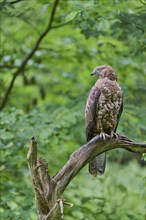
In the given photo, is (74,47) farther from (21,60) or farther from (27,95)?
(27,95)

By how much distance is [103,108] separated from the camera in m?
3.62

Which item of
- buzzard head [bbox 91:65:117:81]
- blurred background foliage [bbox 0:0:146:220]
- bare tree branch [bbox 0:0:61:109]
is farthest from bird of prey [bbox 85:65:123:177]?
bare tree branch [bbox 0:0:61:109]

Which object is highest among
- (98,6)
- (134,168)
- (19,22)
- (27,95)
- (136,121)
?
(98,6)

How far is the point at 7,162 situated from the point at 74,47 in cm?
165

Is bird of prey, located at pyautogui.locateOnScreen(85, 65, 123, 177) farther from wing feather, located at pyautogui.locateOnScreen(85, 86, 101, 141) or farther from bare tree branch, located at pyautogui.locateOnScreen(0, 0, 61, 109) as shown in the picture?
bare tree branch, located at pyautogui.locateOnScreen(0, 0, 61, 109)

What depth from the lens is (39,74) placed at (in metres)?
6.75

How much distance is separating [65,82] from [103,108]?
8.19 feet

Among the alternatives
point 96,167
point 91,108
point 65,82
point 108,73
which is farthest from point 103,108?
point 65,82

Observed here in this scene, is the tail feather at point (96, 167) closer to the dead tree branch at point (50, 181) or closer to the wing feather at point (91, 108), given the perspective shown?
the wing feather at point (91, 108)

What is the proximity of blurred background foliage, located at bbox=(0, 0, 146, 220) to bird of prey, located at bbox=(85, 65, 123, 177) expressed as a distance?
591 mm

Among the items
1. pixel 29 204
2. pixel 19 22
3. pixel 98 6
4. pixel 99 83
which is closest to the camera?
pixel 99 83

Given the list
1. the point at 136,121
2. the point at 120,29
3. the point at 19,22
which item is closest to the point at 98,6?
the point at 120,29

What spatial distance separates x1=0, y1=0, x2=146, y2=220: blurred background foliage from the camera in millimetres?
4395

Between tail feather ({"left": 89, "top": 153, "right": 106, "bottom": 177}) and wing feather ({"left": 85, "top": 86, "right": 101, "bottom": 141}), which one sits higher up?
wing feather ({"left": 85, "top": 86, "right": 101, "bottom": 141})
